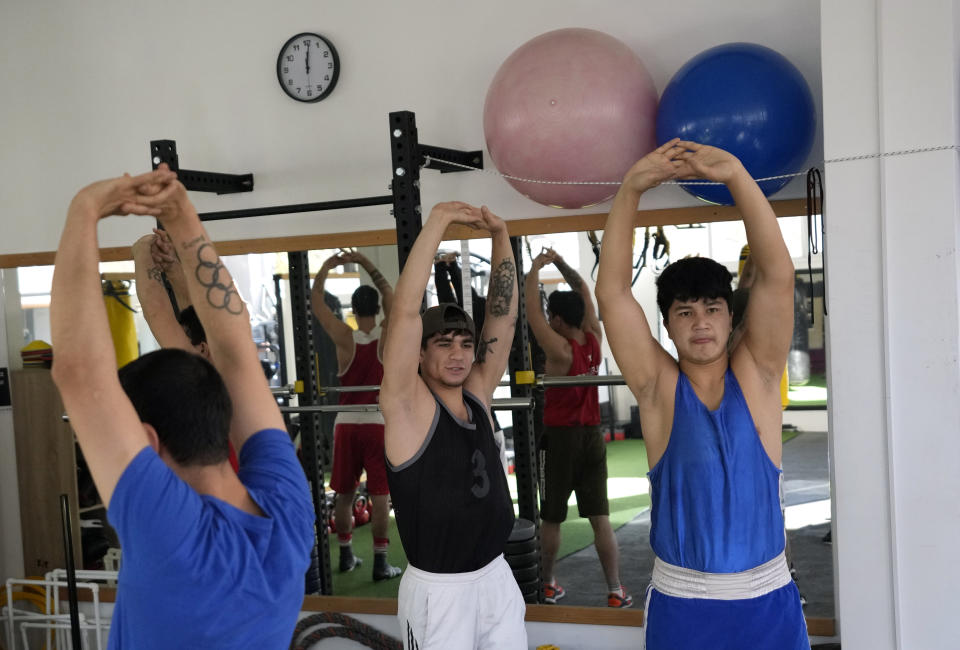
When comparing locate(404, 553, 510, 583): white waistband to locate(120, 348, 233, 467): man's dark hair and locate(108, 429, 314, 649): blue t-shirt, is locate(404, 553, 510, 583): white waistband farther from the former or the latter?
locate(120, 348, 233, 467): man's dark hair

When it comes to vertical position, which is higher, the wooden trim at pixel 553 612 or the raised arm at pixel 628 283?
the raised arm at pixel 628 283

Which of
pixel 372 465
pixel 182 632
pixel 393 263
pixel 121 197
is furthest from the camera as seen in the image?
pixel 372 465

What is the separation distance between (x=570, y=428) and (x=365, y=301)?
4.28 ft

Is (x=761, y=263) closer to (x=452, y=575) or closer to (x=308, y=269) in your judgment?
(x=452, y=575)

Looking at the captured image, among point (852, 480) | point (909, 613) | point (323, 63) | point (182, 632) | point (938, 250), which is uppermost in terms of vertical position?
point (323, 63)

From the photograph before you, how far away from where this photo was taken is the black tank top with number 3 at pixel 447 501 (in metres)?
Result: 2.64

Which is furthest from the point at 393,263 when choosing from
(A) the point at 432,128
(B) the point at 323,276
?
(A) the point at 432,128

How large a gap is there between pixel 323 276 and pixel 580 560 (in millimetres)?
1921

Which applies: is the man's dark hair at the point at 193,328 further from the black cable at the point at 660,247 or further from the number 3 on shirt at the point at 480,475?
the black cable at the point at 660,247

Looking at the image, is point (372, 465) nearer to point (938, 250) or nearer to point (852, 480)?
point (852, 480)

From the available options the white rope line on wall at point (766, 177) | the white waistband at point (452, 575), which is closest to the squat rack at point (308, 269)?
the white rope line on wall at point (766, 177)

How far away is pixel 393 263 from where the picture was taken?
15.1ft

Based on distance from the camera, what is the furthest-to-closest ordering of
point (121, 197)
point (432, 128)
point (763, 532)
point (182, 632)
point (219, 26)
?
point (219, 26), point (432, 128), point (763, 532), point (121, 197), point (182, 632)

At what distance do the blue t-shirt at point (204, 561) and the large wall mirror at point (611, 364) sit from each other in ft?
7.57
